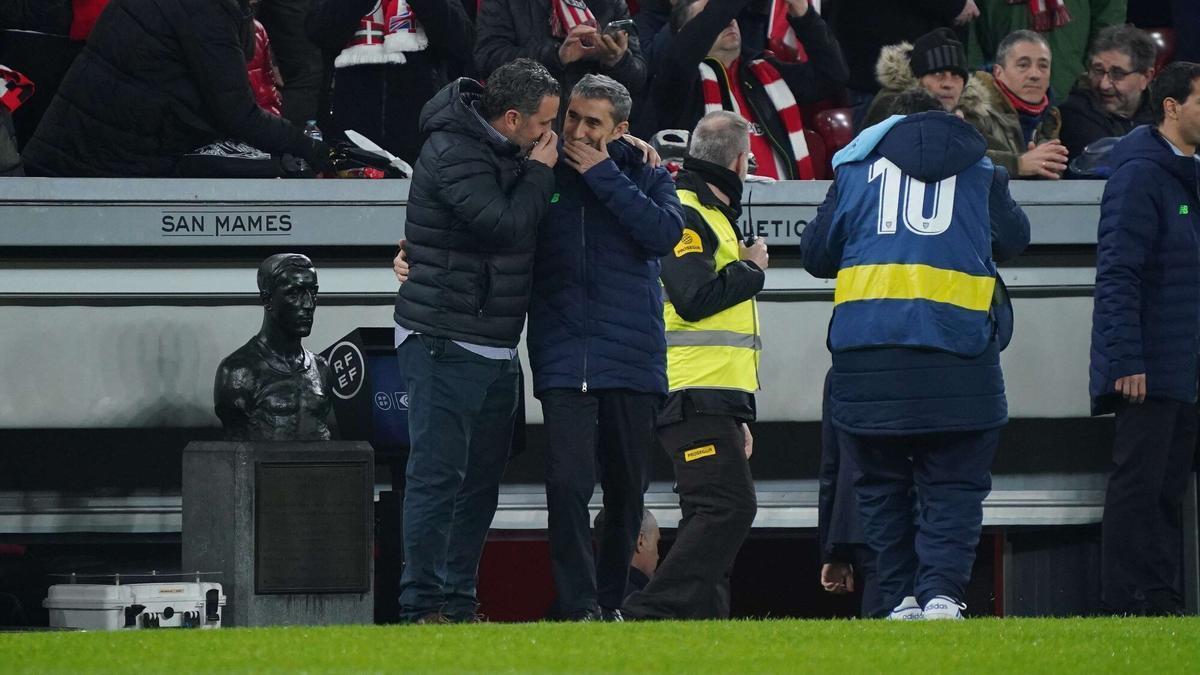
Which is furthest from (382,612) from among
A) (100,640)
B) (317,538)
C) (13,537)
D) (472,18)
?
(472,18)

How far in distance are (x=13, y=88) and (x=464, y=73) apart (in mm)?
1960

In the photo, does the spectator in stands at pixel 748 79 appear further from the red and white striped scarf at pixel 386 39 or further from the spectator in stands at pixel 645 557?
the spectator in stands at pixel 645 557

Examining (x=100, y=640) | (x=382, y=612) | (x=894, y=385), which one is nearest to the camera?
(x=100, y=640)

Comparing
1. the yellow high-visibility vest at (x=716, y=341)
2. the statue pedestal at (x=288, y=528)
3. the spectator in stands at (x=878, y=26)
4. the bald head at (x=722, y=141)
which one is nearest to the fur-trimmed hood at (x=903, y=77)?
the spectator in stands at (x=878, y=26)

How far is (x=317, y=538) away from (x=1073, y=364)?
3.73 m

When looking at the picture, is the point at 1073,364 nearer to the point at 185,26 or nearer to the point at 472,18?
the point at 472,18

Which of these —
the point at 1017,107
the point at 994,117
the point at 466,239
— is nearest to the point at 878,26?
the point at 1017,107

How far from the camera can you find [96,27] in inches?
360

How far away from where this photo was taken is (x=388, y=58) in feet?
30.6

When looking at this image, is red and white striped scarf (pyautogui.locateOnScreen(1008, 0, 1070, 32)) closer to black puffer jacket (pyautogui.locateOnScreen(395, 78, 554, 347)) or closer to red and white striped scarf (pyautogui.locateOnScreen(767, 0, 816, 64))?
red and white striped scarf (pyautogui.locateOnScreen(767, 0, 816, 64))

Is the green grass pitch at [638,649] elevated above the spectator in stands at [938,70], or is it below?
below

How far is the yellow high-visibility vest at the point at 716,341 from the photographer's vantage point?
7824 millimetres

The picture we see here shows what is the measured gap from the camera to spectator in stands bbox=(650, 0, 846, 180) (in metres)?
9.73

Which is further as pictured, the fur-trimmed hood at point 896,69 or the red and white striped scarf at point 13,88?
the fur-trimmed hood at point 896,69
